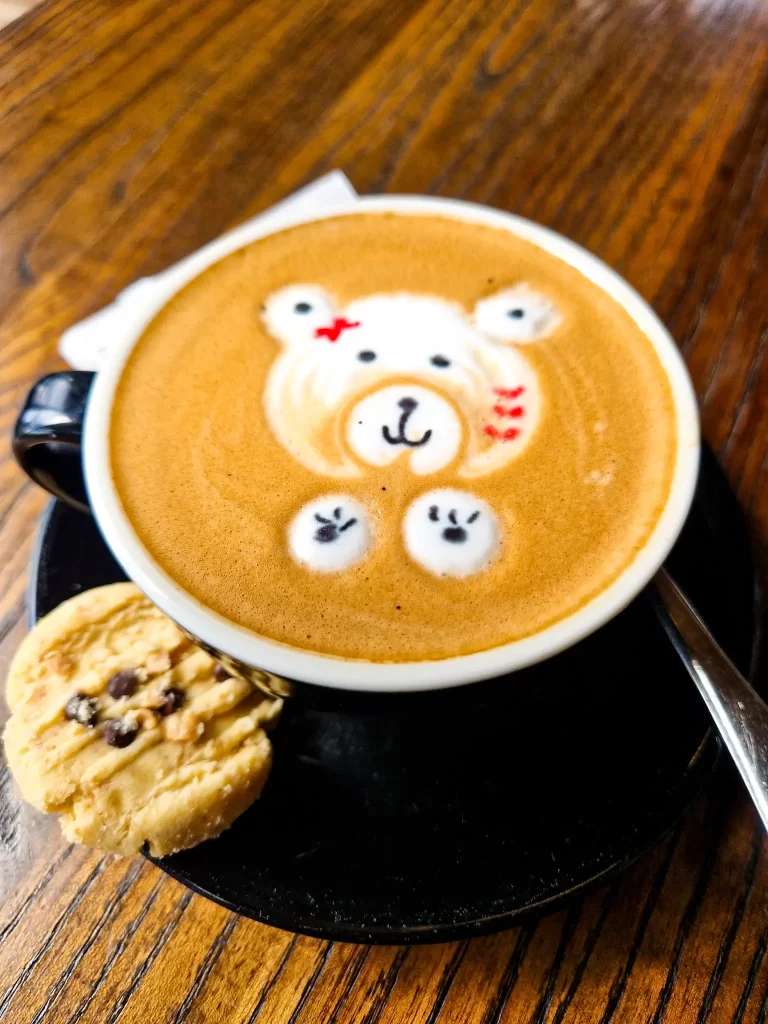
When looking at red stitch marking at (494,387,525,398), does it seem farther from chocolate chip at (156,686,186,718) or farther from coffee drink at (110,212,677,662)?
chocolate chip at (156,686,186,718)

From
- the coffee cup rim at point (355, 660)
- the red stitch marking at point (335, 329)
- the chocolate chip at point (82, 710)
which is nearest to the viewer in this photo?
the coffee cup rim at point (355, 660)

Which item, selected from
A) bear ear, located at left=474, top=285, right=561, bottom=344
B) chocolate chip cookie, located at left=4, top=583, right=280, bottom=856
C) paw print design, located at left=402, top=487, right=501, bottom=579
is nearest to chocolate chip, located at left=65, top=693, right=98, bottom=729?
chocolate chip cookie, located at left=4, top=583, right=280, bottom=856

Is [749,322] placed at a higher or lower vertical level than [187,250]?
lower

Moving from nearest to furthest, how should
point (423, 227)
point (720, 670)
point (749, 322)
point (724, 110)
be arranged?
1. point (720, 670)
2. point (423, 227)
3. point (749, 322)
4. point (724, 110)

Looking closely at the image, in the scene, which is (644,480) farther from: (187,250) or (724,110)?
(724,110)

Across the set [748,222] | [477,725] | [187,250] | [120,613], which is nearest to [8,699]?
[120,613]

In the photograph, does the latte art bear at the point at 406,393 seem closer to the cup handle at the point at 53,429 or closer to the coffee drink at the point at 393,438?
the coffee drink at the point at 393,438

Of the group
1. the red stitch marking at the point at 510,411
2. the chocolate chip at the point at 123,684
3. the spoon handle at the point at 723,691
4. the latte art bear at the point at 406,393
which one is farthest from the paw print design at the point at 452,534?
the chocolate chip at the point at 123,684
